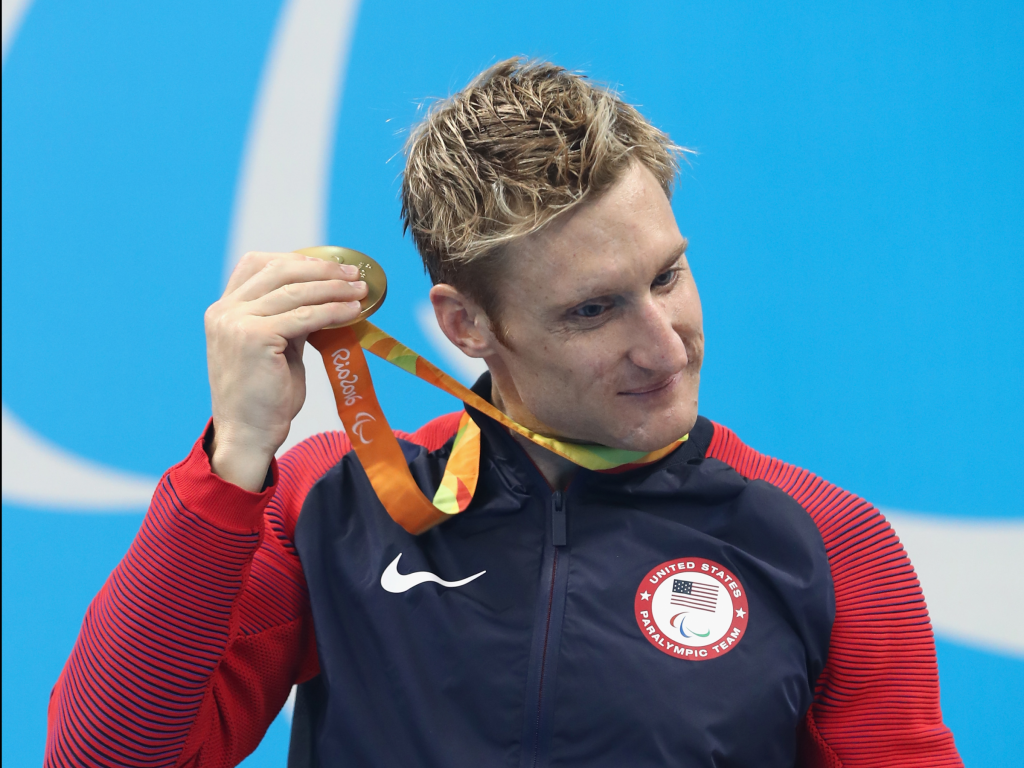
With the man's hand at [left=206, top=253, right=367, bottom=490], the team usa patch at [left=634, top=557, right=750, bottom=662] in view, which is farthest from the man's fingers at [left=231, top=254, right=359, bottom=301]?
the team usa patch at [left=634, top=557, right=750, bottom=662]

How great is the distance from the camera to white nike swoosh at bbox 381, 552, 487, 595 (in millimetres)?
943

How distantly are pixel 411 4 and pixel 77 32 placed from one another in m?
0.61

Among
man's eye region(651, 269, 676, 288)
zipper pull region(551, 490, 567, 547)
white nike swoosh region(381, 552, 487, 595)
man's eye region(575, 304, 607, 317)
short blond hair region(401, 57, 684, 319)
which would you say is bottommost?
white nike swoosh region(381, 552, 487, 595)

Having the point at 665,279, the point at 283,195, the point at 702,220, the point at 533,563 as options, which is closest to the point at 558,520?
the point at 533,563

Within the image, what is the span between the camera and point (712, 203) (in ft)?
5.26

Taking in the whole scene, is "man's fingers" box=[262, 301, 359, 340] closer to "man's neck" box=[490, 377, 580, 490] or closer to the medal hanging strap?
the medal hanging strap

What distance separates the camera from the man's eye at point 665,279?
901 millimetres

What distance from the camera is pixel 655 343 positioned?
87 centimetres

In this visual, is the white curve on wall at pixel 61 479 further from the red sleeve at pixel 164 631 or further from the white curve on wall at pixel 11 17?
the red sleeve at pixel 164 631

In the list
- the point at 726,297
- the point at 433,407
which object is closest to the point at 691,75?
the point at 726,297

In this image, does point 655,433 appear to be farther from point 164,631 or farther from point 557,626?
point 164,631

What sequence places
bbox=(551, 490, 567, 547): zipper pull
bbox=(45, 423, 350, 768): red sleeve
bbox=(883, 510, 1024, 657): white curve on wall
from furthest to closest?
bbox=(883, 510, 1024, 657): white curve on wall, bbox=(551, 490, 567, 547): zipper pull, bbox=(45, 423, 350, 768): red sleeve

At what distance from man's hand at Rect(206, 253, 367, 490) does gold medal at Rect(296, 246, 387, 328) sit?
0.03 metres

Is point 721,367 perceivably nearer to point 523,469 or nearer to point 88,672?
point 523,469
